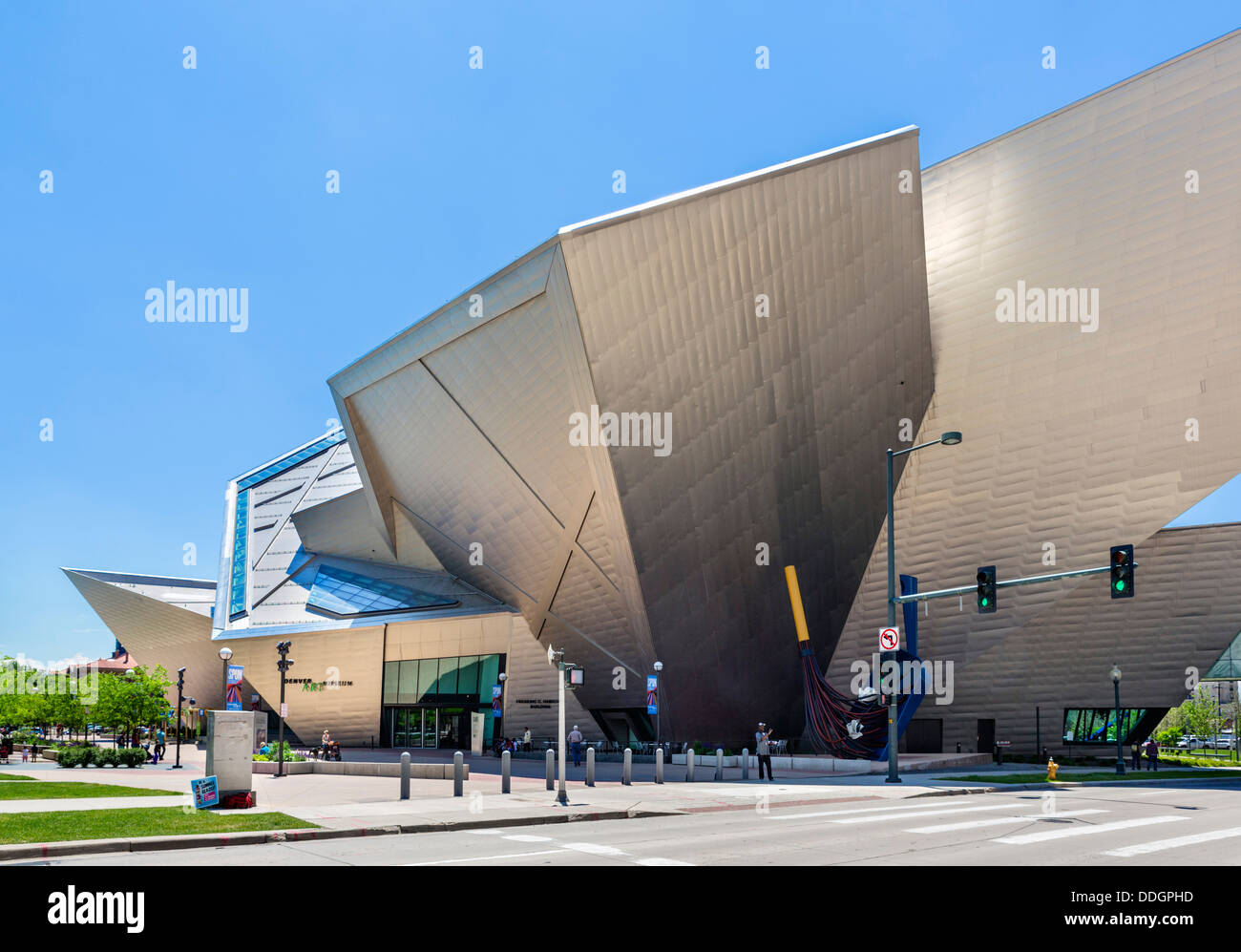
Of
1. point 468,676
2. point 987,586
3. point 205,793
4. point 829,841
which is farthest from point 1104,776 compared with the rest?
point 468,676

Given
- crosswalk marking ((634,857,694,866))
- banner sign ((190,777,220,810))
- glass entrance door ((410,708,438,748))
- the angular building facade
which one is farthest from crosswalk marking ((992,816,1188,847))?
glass entrance door ((410,708,438,748))

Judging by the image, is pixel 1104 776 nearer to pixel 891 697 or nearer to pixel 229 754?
pixel 891 697

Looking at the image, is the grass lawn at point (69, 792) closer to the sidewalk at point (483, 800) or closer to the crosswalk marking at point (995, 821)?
the sidewalk at point (483, 800)

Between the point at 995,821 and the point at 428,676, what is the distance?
4192 centimetres

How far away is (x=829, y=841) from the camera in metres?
12.1

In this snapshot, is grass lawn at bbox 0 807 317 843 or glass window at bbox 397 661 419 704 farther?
glass window at bbox 397 661 419 704

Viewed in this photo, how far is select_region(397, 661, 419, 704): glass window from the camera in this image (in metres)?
53.2

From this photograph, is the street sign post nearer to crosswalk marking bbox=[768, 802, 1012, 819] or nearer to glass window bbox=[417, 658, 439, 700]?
crosswalk marking bbox=[768, 802, 1012, 819]

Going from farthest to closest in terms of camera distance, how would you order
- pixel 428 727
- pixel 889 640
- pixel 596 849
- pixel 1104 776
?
pixel 428 727 < pixel 1104 776 < pixel 889 640 < pixel 596 849

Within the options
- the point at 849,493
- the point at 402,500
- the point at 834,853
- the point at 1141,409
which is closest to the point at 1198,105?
the point at 1141,409

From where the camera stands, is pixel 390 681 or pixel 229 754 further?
pixel 390 681

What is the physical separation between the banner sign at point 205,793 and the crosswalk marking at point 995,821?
36.9 ft

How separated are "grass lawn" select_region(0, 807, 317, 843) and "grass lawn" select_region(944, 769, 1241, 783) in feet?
53.5
